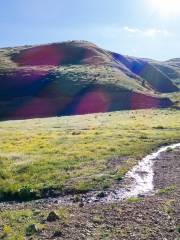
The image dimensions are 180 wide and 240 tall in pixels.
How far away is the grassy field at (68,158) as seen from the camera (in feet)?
104

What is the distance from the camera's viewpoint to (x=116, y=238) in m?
20.7

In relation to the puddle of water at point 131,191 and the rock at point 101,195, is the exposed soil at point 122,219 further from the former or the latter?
the rock at point 101,195

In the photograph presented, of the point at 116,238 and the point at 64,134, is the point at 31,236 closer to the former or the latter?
the point at 116,238

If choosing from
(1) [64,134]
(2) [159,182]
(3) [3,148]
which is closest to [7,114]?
(1) [64,134]

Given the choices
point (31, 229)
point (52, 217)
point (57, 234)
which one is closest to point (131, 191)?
point (52, 217)

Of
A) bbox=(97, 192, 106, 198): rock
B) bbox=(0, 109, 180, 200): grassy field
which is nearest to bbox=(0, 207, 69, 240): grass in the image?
bbox=(97, 192, 106, 198): rock

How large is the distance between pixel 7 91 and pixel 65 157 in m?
110

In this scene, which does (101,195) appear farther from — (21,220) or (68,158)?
(68,158)

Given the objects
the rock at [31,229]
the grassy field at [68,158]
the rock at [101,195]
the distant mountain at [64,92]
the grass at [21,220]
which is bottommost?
the distant mountain at [64,92]

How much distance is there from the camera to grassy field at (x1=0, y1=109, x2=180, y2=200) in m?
31.6

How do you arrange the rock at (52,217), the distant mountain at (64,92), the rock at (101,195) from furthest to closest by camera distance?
the distant mountain at (64,92)
the rock at (101,195)
the rock at (52,217)

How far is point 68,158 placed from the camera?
41.1 meters

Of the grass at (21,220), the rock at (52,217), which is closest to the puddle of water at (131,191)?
the grass at (21,220)

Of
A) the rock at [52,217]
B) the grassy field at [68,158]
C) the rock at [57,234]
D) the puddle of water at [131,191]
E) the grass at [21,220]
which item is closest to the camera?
the rock at [57,234]
